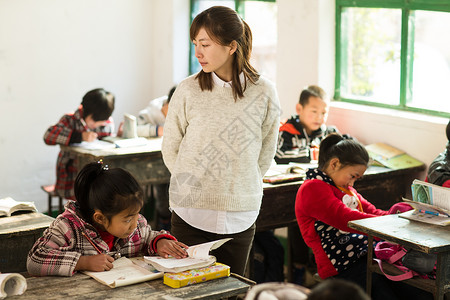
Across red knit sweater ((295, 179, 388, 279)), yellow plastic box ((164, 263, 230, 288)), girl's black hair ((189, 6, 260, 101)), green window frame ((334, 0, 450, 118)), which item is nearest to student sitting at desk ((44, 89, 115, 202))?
green window frame ((334, 0, 450, 118))

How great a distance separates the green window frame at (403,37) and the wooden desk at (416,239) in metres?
1.39

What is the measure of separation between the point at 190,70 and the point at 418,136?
264cm

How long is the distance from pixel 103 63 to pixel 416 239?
13.0 ft

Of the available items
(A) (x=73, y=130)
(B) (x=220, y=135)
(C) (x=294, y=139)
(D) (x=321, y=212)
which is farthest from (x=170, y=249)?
(A) (x=73, y=130)

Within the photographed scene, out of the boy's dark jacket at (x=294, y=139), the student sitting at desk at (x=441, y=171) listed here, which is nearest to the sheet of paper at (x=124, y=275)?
the student sitting at desk at (x=441, y=171)

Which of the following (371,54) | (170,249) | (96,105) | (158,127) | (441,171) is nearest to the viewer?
(170,249)

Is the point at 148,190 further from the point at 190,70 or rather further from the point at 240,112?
the point at 240,112

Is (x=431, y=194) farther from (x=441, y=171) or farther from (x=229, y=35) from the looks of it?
(x=229, y=35)

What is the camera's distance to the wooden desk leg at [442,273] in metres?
2.80

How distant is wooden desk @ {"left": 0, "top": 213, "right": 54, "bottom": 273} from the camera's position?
286 centimetres

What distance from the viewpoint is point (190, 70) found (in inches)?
247

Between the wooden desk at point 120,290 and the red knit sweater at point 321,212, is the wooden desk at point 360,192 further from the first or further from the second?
the wooden desk at point 120,290

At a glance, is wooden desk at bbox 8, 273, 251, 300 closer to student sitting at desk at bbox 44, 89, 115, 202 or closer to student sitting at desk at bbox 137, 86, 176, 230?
student sitting at desk at bbox 44, 89, 115, 202

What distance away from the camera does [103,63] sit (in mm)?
6098
